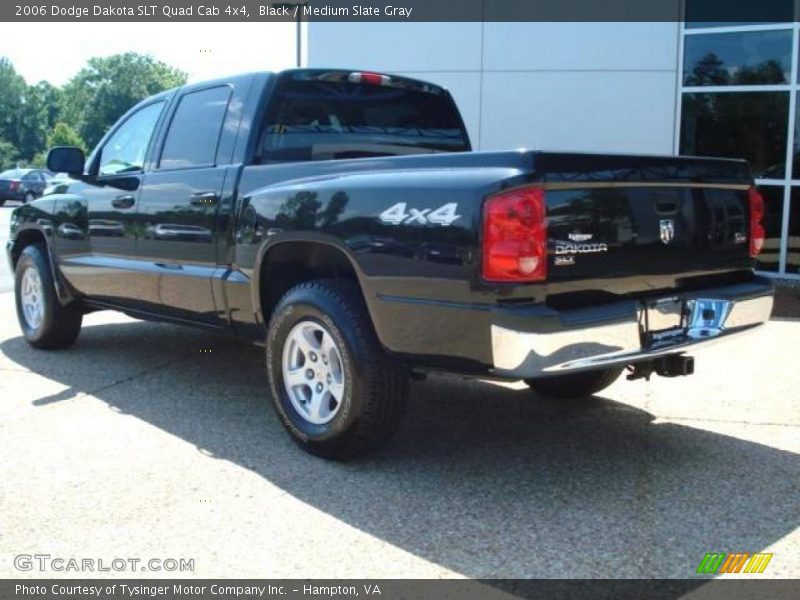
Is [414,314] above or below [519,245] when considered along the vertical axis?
below

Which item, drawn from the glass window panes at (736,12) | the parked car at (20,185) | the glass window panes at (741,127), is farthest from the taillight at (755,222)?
the parked car at (20,185)

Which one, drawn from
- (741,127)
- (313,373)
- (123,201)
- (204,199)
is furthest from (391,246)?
(741,127)

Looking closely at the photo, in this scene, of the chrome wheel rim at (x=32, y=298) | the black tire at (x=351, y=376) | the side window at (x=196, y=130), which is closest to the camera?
the black tire at (x=351, y=376)

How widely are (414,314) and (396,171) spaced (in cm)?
64

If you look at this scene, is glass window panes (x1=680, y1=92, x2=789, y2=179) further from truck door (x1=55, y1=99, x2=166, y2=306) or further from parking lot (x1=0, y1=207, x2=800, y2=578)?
truck door (x1=55, y1=99, x2=166, y2=306)

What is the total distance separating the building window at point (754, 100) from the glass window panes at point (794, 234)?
11 mm

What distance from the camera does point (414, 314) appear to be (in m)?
3.54

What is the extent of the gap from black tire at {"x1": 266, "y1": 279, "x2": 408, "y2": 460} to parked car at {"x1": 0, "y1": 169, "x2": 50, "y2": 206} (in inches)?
1185

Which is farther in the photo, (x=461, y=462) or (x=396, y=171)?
(x=461, y=462)

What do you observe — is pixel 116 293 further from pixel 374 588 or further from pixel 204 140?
pixel 374 588

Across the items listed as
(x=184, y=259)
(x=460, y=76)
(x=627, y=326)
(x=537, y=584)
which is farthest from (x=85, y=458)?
(x=460, y=76)

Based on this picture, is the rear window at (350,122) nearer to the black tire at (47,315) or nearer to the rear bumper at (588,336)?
the rear bumper at (588,336)

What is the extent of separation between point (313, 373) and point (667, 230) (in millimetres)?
1767

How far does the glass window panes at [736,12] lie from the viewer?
398 inches
